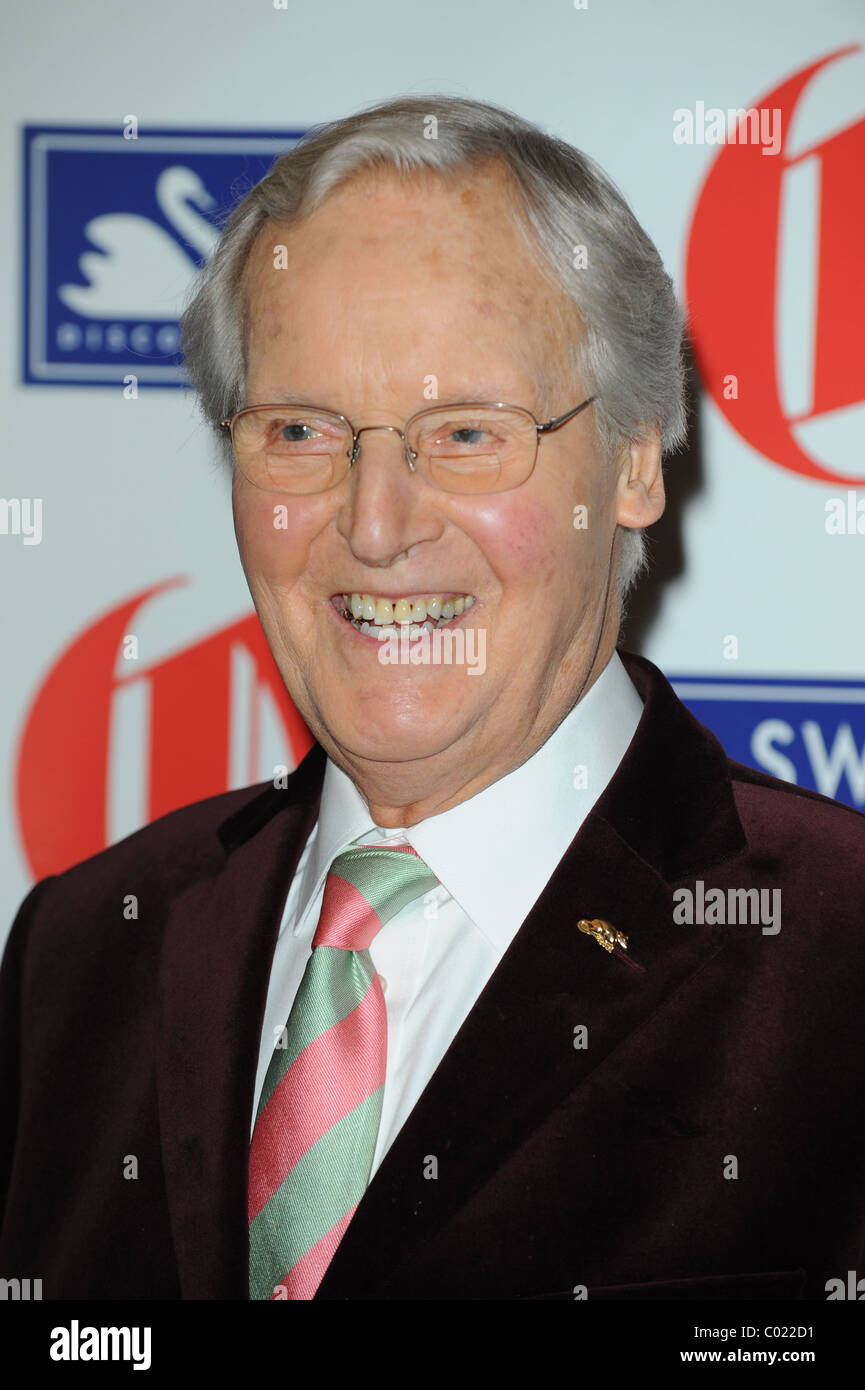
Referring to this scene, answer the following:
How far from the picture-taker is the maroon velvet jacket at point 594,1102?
1.28 m

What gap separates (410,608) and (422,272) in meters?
0.34

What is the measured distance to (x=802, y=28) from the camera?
197 cm

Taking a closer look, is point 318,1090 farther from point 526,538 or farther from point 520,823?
point 526,538

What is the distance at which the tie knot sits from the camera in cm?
145

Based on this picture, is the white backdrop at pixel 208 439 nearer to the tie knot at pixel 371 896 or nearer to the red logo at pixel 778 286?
the red logo at pixel 778 286

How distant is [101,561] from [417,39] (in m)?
0.92

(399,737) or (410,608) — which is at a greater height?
(410,608)

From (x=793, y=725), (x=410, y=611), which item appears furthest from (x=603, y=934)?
(x=793, y=725)

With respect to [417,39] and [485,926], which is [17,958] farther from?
[417,39]

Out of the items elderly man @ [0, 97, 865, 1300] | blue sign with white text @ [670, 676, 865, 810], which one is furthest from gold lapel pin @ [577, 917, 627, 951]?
blue sign with white text @ [670, 676, 865, 810]

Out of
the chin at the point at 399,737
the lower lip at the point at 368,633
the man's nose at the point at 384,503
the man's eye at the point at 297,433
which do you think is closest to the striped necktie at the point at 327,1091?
the chin at the point at 399,737

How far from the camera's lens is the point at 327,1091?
140 cm

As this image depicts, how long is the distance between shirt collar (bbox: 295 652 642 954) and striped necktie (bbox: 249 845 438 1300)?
0.13ft

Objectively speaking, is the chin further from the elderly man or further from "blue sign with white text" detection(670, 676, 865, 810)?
"blue sign with white text" detection(670, 676, 865, 810)
